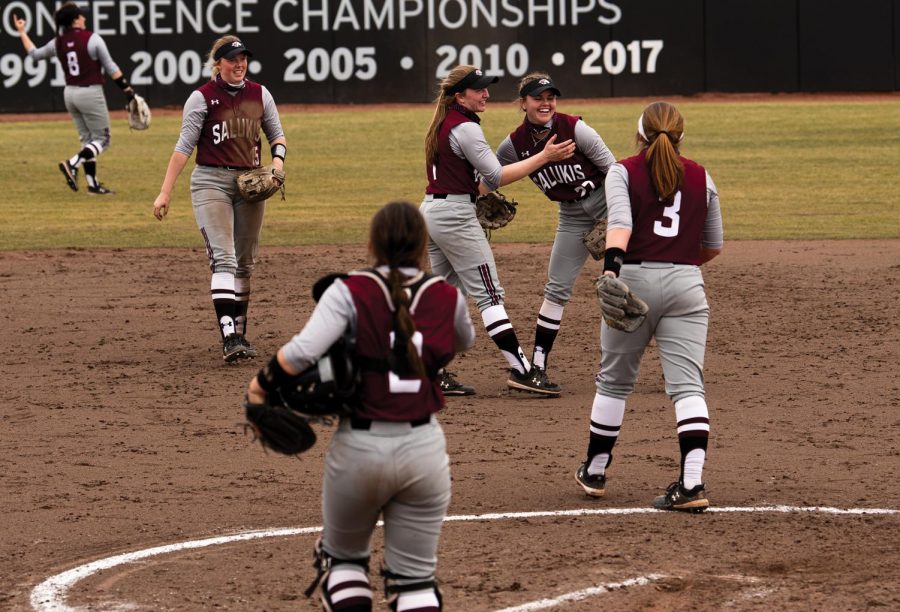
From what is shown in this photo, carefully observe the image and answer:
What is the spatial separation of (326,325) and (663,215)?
8.30 ft

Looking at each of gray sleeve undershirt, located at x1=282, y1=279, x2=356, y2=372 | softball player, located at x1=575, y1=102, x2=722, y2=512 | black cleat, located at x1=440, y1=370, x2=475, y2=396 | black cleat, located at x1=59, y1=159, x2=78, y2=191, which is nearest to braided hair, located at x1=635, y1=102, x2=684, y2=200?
softball player, located at x1=575, y1=102, x2=722, y2=512

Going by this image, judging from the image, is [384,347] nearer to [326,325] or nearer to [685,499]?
[326,325]

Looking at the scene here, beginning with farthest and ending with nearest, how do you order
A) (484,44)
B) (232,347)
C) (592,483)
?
(484,44), (232,347), (592,483)

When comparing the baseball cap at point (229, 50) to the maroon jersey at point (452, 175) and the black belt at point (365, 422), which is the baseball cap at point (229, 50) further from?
the black belt at point (365, 422)

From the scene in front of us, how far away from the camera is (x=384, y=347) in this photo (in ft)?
14.8

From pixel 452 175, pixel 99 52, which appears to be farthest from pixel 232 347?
pixel 99 52

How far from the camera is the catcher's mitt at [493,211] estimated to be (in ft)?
30.8

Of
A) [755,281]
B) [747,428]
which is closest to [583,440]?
[747,428]

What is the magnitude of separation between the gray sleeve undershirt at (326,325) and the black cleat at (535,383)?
479 cm

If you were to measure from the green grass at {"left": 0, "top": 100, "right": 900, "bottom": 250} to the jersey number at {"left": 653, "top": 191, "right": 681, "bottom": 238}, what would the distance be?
31.9ft

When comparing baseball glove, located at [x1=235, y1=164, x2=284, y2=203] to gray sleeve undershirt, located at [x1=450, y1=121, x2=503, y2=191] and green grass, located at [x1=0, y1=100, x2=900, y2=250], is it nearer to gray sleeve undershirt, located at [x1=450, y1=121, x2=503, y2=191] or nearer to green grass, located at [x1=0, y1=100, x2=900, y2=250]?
gray sleeve undershirt, located at [x1=450, y1=121, x2=503, y2=191]

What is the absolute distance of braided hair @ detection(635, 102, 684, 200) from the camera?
6.44m

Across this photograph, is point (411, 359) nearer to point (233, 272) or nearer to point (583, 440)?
point (583, 440)

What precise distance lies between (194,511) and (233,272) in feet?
12.0
